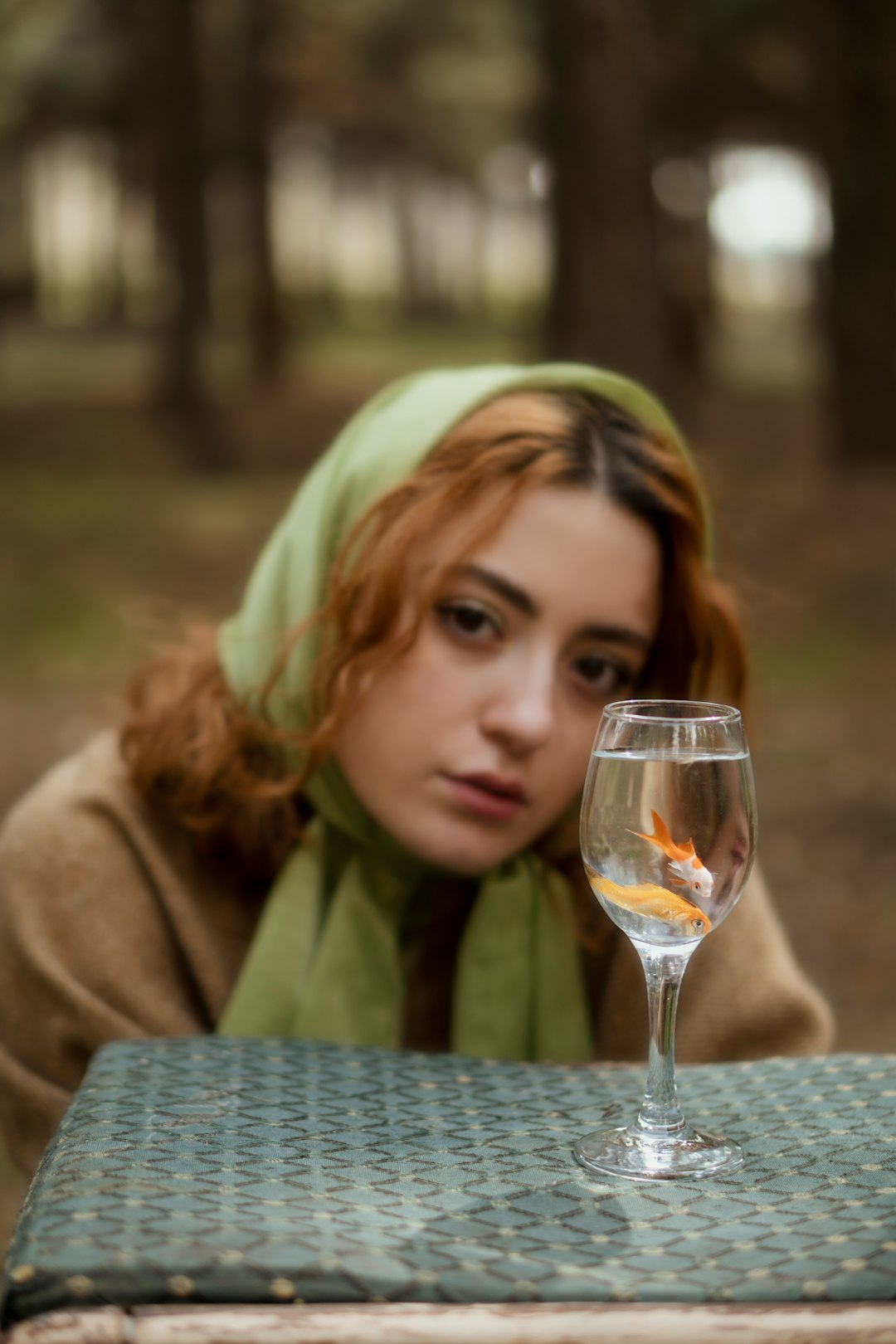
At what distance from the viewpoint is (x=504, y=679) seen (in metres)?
1.98

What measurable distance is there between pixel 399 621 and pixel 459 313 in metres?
23.0

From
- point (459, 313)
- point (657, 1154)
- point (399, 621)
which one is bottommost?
point (657, 1154)

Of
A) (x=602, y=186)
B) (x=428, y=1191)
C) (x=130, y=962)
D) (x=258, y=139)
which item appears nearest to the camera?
(x=428, y=1191)

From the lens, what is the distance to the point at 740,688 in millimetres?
2363

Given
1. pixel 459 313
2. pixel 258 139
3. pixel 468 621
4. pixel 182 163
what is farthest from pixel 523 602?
pixel 459 313

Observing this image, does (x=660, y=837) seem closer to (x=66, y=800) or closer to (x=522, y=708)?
(x=522, y=708)

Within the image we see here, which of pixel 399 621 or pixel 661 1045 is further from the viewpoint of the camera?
pixel 399 621

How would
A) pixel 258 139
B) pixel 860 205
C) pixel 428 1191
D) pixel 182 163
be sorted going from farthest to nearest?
1. pixel 258 139
2. pixel 182 163
3. pixel 860 205
4. pixel 428 1191

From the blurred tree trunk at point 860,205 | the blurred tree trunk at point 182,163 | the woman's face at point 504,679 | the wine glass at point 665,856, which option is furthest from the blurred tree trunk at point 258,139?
the wine glass at point 665,856

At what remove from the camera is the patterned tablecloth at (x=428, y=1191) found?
43.2 inches

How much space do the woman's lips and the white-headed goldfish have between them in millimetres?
682

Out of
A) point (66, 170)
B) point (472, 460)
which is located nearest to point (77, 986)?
point (472, 460)

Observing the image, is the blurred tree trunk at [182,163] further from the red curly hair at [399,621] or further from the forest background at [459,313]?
the red curly hair at [399,621]

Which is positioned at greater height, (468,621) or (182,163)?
(182,163)
